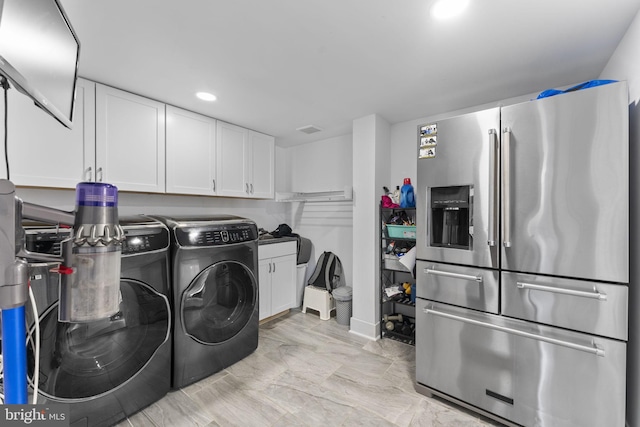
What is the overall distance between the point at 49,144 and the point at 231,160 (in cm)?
142

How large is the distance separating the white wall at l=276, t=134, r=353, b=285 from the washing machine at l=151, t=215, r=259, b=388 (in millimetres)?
1370

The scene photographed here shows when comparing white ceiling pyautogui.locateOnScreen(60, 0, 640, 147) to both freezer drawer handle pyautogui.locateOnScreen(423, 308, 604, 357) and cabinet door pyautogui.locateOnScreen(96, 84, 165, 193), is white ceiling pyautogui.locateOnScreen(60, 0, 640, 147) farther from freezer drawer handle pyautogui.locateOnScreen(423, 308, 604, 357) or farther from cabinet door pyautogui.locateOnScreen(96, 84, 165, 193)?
freezer drawer handle pyautogui.locateOnScreen(423, 308, 604, 357)

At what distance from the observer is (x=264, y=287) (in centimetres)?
283

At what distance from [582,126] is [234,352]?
2.73 m

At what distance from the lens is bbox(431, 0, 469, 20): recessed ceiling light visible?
48.6 inches

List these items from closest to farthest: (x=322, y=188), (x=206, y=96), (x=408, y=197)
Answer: (x=206, y=96) < (x=408, y=197) < (x=322, y=188)

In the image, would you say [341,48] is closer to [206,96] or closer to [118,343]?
[206,96]

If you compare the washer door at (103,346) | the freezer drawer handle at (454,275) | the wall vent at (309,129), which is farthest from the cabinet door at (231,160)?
the freezer drawer handle at (454,275)

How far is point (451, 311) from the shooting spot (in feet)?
5.60

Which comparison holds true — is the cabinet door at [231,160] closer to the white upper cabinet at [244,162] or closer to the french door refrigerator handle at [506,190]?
Answer: the white upper cabinet at [244,162]

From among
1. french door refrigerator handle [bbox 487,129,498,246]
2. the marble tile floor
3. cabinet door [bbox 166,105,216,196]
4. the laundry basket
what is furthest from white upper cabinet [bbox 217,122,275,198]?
french door refrigerator handle [bbox 487,129,498,246]

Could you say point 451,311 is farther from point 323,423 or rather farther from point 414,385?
point 323,423

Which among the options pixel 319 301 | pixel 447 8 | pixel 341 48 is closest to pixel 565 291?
pixel 447 8

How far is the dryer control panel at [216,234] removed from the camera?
184cm
